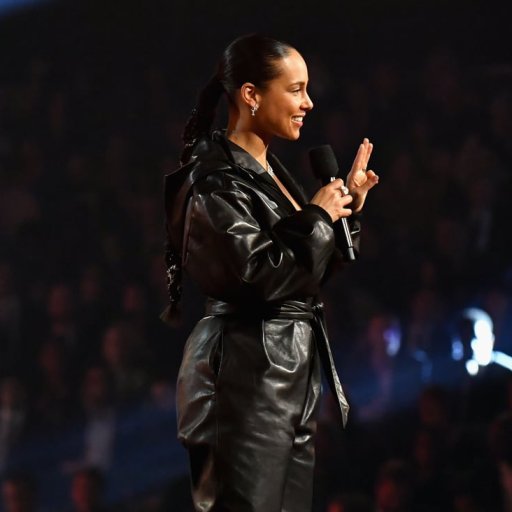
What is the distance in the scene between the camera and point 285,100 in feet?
5.89

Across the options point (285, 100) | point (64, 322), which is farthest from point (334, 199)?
point (64, 322)

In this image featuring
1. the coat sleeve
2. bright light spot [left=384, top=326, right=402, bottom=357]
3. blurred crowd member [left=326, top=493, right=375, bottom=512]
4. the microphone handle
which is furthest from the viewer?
bright light spot [left=384, top=326, right=402, bottom=357]

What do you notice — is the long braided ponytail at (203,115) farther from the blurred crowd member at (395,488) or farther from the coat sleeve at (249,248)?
the blurred crowd member at (395,488)

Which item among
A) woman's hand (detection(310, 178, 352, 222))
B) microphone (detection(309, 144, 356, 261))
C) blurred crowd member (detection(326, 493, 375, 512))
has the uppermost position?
microphone (detection(309, 144, 356, 261))

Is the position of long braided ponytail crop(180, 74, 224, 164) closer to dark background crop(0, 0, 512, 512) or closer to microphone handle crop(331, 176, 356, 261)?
microphone handle crop(331, 176, 356, 261)

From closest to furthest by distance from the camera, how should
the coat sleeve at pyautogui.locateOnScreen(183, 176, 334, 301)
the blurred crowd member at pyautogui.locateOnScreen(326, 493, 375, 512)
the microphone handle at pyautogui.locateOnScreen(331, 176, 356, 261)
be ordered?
the coat sleeve at pyautogui.locateOnScreen(183, 176, 334, 301), the microphone handle at pyautogui.locateOnScreen(331, 176, 356, 261), the blurred crowd member at pyautogui.locateOnScreen(326, 493, 375, 512)

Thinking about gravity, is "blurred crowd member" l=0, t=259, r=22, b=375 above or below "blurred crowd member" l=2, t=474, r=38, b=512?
above

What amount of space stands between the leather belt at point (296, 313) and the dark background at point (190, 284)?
1.48 m

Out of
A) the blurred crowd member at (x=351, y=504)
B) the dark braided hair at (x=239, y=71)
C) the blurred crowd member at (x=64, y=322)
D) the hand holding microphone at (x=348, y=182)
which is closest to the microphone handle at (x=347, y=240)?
the hand holding microphone at (x=348, y=182)

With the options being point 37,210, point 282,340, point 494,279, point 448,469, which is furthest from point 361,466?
point 282,340

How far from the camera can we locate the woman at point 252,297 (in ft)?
5.52

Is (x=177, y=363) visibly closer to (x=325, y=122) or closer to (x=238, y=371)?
(x=325, y=122)

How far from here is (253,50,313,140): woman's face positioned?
5.87ft

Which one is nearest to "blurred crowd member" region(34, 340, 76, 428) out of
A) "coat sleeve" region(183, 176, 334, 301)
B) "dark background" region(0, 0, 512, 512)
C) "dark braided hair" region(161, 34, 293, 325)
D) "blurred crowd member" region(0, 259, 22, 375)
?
"dark background" region(0, 0, 512, 512)
